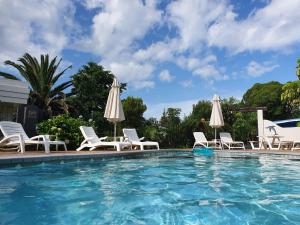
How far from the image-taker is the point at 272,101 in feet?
129

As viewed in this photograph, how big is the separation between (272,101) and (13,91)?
110 ft

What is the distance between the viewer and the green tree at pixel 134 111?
24.1m

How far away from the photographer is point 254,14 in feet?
48.4

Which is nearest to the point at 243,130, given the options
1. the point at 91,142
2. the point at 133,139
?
the point at 133,139

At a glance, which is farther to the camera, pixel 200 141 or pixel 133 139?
pixel 200 141

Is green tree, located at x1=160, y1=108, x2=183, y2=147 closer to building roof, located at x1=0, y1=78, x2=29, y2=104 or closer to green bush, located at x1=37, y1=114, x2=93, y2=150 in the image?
green bush, located at x1=37, y1=114, x2=93, y2=150

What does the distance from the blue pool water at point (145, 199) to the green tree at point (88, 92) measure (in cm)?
1698

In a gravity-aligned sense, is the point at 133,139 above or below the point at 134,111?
below

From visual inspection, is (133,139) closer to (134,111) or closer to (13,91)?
(13,91)

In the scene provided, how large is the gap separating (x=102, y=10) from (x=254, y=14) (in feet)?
24.2

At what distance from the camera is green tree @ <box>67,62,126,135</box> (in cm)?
2341

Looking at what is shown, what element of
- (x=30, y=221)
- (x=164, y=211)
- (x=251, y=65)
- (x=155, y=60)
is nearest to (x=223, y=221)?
(x=164, y=211)

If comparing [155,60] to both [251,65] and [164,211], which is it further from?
[164,211]

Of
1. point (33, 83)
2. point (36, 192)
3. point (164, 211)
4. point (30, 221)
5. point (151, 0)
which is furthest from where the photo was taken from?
point (33, 83)
